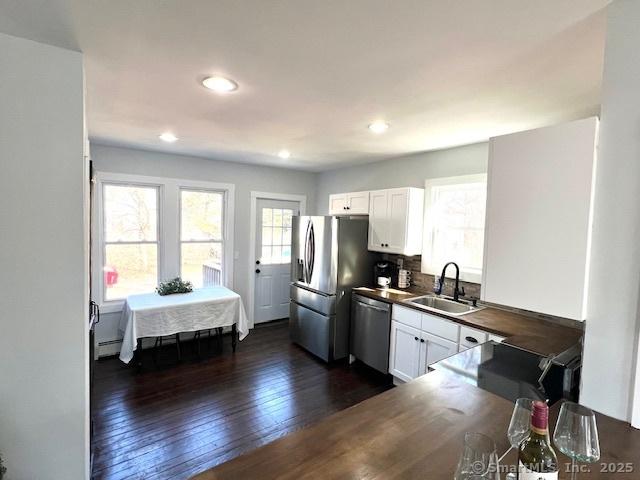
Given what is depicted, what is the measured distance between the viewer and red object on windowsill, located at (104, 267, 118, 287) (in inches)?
148

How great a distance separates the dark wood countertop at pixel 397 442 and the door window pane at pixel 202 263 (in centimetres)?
360

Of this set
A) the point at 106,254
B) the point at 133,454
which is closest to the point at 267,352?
the point at 133,454

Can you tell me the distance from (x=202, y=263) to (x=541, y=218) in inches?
159

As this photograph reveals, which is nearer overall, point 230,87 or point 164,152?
point 230,87

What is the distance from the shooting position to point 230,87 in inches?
75.7

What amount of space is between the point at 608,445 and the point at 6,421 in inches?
96.3

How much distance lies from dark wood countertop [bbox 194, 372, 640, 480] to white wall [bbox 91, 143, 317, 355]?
3.60 m

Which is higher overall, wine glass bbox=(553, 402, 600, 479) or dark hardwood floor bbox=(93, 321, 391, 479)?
wine glass bbox=(553, 402, 600, 479)

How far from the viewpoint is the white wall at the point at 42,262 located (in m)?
1.46

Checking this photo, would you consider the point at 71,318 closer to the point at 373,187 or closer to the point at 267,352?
the point at 267,352

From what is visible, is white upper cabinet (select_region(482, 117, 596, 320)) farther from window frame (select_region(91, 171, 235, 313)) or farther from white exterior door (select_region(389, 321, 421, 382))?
window frame (select_region(91, 171, 235, 313))

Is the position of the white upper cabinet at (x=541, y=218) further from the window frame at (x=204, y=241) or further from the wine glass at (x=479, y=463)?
the window frame at (x=204, y=241)

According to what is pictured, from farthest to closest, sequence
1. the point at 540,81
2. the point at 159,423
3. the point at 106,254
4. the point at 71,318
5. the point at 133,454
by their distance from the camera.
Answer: the point at 106,254 < the point at 159,423 < the point at 133,454 < the point at 540,81 < the point at 71,318

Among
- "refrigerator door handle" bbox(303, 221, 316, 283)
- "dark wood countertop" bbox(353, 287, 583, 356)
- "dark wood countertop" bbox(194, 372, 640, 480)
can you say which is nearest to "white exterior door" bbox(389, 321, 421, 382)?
"dark wood countertop" bbox(353, 287, 583, 356)
